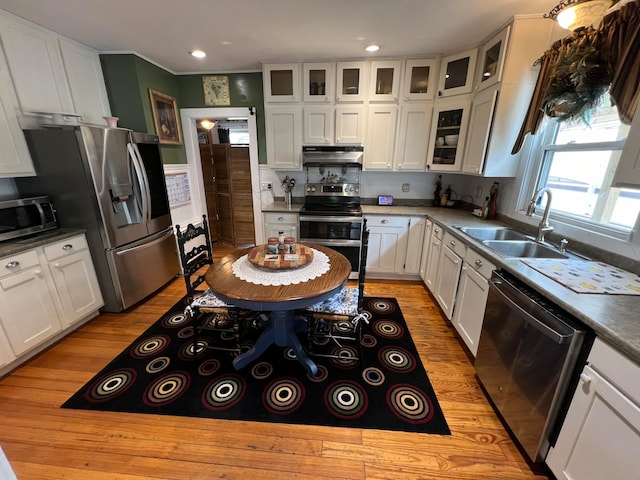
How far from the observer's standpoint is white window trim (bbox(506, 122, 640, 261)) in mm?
1498

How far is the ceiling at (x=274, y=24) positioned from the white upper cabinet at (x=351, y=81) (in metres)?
0.11

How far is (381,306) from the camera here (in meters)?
2.77

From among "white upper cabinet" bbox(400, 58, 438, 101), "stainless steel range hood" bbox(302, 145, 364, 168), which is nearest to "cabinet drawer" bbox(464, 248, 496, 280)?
"stainless steel range hood" bbox(302, 145, 364, 168)

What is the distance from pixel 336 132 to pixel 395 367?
258 cm

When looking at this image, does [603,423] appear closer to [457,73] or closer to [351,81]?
[457,73]

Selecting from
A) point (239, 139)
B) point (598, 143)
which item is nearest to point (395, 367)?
point (598, 143)

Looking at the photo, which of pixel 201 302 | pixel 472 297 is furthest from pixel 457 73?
pixel 201 302

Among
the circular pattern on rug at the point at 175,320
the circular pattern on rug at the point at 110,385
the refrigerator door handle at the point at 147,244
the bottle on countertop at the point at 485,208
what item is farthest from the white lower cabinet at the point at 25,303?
the bottle on countertop at the point at 485,208

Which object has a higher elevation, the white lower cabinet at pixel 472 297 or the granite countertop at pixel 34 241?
the granite countertop at pixel 34 241

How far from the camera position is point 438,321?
255cm

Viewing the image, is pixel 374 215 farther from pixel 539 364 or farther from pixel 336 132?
pixel 539 364

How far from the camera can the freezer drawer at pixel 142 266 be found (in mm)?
2476

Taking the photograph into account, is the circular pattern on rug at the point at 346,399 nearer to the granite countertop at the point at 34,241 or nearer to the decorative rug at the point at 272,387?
the decorative rug at the point at 272,387

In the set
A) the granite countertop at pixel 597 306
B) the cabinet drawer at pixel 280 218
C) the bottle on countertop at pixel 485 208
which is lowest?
the cabinet drawer at pixel 280 218
